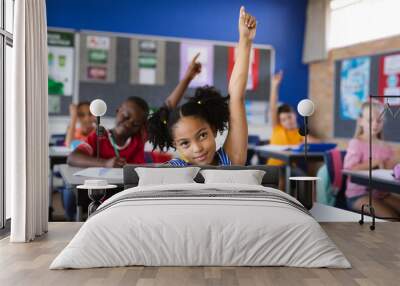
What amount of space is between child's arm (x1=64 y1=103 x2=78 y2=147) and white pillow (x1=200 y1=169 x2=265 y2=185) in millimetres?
1976

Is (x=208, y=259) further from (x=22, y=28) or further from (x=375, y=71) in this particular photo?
(x=375, y=71)

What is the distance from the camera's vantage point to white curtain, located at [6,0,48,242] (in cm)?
421

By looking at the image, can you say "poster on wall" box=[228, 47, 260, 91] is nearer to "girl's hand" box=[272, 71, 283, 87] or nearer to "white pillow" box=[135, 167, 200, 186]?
"girl's hand" box=[272, 71, 283, 87]

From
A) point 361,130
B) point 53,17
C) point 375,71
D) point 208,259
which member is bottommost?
point 208,259

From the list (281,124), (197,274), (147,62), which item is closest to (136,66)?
(147,62)

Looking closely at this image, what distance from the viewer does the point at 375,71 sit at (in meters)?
6.22

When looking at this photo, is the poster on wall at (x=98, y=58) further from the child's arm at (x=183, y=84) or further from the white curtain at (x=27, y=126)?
the white curtain at (x=27, y=126)

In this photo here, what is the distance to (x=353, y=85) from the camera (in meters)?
6.49

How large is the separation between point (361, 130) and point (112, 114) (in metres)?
2.90

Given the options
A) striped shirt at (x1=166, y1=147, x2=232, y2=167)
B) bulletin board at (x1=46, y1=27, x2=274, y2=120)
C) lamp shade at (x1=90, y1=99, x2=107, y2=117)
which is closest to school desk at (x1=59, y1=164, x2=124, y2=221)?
striped shirt at (x1=166, y1=147, x2=232, y2=167)

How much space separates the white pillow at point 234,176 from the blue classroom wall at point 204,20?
6.83 feet

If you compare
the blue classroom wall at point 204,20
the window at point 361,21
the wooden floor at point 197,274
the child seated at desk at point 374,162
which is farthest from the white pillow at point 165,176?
the window at point 361,21

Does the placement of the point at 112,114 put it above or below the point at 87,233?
above

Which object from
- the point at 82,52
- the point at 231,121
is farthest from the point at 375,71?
the point at 82,52
